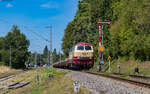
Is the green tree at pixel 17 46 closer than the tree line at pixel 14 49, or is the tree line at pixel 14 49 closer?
the tree line at pixel 14 49

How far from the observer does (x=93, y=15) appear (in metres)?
56.1

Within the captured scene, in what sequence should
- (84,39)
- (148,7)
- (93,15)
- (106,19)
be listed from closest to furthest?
1. (148,7)
2. (106,19)
3. (93,15)
4. (84,39)

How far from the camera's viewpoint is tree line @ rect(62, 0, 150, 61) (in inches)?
1210

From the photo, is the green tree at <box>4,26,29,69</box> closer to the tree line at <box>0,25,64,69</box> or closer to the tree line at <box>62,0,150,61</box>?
the tree line at <box>0,25,64,69</box>

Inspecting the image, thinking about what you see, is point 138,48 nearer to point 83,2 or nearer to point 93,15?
point 93,15

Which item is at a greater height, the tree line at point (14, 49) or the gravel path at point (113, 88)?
the tree line at point (14, 49)

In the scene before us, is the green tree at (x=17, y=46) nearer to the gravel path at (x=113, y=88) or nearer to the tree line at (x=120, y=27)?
the tree line at (x=120, y=27)

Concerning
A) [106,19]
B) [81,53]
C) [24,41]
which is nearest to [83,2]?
[106,19]

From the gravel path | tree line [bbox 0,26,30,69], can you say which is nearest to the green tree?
tree line [bbox 0,26,30,69]

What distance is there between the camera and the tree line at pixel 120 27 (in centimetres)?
3074

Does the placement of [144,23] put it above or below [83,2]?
below

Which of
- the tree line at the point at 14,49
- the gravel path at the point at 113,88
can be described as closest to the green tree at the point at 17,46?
the tree line at the point at 14,49

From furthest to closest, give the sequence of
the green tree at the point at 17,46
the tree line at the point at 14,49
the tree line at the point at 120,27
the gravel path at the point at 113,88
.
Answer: the green tree at the point at 17,46
the tree line at the point at 14,49
the tree line at the point at 120,27
the gravel path at the point at 113,88

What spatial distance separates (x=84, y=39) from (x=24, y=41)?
82.5 ft
